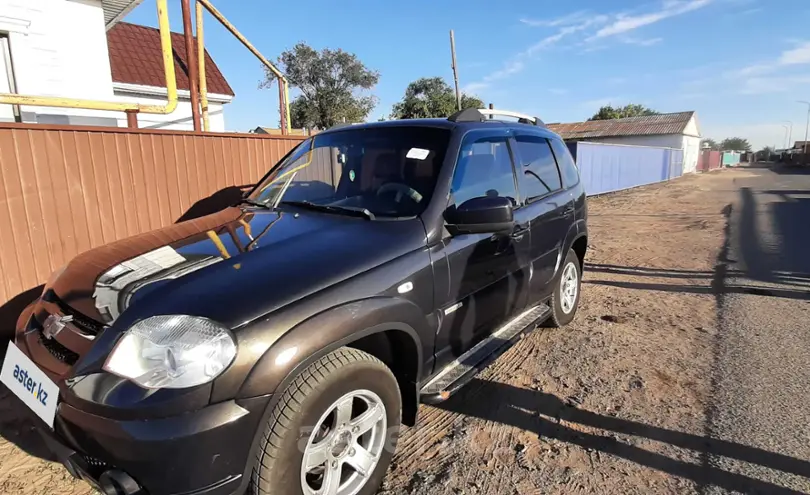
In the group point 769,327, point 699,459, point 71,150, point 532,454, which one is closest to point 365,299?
point 532,454

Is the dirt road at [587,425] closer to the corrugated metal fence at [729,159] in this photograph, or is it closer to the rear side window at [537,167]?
the rear side window at [537,167]

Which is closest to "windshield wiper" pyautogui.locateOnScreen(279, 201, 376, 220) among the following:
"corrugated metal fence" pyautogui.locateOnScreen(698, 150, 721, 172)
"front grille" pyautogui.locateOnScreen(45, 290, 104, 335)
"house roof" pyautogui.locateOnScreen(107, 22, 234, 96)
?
"front grille" pyautogui.locateOnScreen(45, 290, 104, 335)

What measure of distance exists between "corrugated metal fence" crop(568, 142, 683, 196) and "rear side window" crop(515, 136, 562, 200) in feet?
44.4

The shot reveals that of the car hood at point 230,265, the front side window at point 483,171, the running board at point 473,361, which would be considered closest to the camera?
the car hood at point 230,265

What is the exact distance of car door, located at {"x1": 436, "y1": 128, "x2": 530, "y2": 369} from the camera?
2.68 meters

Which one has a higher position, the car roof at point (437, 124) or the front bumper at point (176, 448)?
the car roof at point (437, 124)

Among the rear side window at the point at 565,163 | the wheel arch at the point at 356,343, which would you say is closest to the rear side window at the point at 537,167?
the rear side window at the point at 565,163

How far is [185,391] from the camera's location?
1625mm

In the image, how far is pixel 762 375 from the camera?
11.4 feet

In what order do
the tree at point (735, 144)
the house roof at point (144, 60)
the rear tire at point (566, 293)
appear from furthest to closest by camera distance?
1. the tree at point (735, 144)
2. the house roof at point (144, 60)
3. the rear tire at point (566, 293)

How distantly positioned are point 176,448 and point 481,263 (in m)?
1.90

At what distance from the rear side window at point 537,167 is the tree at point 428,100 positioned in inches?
1411

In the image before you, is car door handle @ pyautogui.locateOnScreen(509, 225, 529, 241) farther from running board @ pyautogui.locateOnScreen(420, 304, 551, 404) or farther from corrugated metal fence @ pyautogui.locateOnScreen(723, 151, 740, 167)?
corrugated metal fence @ pyautogui.locateOnScreen(723, 151, 740, 167)

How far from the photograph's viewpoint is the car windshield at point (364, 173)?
2.77m
